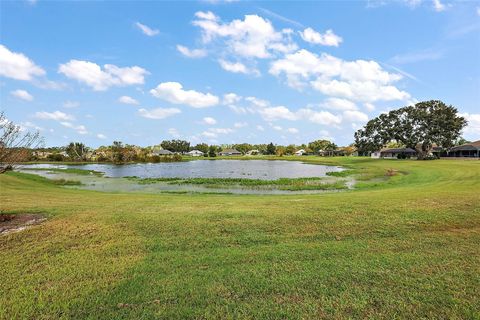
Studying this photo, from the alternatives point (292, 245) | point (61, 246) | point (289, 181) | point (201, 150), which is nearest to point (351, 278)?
point (292, 245)

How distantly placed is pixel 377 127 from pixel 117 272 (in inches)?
3199

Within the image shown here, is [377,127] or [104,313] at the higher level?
[377,127]

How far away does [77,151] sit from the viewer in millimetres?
104250

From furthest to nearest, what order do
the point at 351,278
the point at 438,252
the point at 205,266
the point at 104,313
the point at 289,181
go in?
1. the point at 289,181
2. the point at 438,252
3. the point at 205,266
4. the point at 351,278
5. the point at 104,313

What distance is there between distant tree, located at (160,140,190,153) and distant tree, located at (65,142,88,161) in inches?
2238

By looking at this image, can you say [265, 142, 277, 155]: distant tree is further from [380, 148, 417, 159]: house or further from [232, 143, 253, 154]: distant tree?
[380, 148, 417, 159]: house

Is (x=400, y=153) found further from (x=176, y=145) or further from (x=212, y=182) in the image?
(x=176, y=145)

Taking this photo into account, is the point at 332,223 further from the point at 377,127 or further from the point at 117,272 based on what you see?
the point at 377,127

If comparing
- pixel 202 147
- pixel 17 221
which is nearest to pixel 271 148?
pixel 202 147

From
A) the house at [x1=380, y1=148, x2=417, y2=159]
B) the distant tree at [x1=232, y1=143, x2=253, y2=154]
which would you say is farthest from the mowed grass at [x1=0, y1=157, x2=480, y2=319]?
the distant tree at [x1=232, y1=143, x2=253, y2=154]

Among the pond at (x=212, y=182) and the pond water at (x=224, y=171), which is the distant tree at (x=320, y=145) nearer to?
the pond water at (x=224, y=171)

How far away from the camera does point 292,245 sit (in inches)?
245

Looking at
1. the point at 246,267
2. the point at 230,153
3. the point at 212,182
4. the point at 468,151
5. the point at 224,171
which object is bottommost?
the point at 212,182

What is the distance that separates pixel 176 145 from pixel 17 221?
Result: 159093mm
